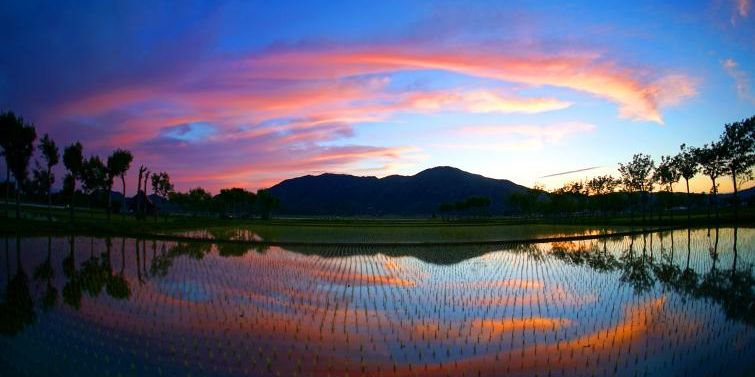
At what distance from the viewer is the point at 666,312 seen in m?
12.9

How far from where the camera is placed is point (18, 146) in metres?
43.3

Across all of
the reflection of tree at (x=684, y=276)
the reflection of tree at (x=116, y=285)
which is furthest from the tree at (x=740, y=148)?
the reflection of tree at (x=116, y=285)

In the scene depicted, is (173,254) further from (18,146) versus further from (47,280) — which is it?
(18,146)

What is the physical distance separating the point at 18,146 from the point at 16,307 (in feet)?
129

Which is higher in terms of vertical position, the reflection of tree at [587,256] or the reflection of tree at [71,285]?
the reflection of tree at [71,285]

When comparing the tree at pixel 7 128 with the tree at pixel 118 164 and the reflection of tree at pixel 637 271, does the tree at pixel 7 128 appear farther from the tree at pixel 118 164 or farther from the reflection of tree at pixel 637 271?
the reflection of tree at pixel 637 271

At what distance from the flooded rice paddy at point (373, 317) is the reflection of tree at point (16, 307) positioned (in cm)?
6

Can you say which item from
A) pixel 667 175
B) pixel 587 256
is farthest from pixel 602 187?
pixel 587 256

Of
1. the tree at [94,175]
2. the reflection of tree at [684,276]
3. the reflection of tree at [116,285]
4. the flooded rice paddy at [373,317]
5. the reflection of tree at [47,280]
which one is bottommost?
the reflection of tree at [684,276]

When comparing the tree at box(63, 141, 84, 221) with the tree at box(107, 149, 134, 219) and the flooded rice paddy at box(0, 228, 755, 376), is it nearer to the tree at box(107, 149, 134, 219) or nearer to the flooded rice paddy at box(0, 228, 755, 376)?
the tree at box(107, 149, 134, 219)

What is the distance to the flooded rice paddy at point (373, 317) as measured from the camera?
8.68 metres

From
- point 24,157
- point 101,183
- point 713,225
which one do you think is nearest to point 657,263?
point 713,225

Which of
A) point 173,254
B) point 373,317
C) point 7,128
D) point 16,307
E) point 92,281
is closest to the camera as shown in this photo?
point 373,317

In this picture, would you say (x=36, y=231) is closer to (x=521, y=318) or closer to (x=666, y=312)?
(x=521, y=318)
